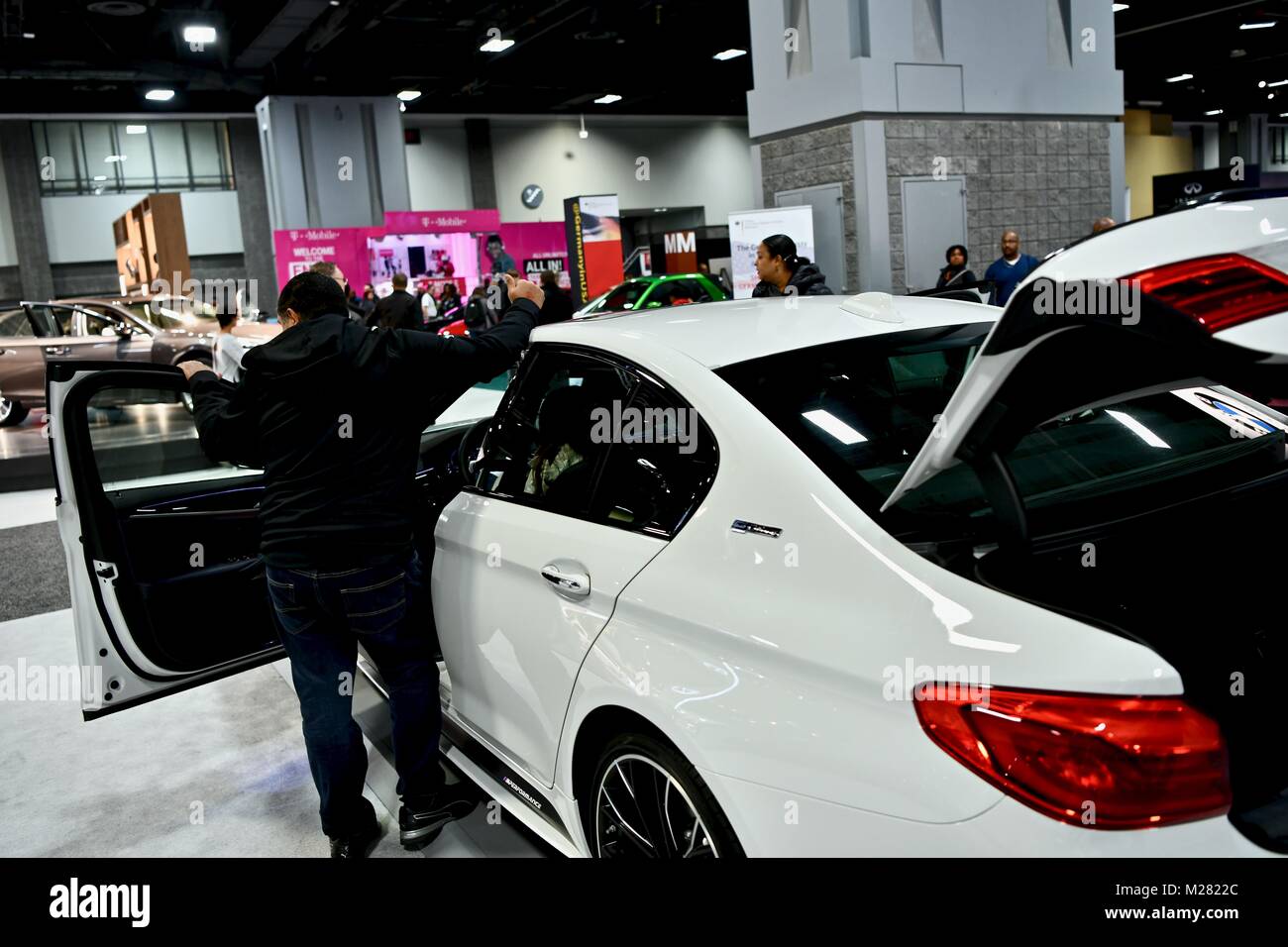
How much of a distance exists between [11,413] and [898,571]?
44.3 feet

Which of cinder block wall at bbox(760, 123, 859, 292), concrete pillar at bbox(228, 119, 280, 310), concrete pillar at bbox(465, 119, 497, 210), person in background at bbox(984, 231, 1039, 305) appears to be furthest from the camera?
concrete pillar at bbox(465, 119, 497, 210)

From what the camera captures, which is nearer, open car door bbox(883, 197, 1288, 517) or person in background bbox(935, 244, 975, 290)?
open car door bbox(883, 197, 1288, 517)

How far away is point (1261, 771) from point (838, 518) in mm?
696

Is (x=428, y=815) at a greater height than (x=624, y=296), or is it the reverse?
(x=624, y=296)

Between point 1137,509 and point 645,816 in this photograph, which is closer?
point 1137,509

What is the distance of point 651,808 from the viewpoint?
198 cm

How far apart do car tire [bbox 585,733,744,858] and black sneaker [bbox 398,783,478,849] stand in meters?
0.75

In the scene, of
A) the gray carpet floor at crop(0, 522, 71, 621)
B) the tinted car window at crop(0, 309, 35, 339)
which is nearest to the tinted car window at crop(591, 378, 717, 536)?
the gray carpet floor at crop(0, 522, 71, 621)

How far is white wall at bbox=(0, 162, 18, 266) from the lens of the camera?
24.0m

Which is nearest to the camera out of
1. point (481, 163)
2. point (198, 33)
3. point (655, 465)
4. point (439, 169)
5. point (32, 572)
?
point (655, 465)

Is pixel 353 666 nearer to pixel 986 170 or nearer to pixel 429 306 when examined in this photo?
→ pixel 986 170

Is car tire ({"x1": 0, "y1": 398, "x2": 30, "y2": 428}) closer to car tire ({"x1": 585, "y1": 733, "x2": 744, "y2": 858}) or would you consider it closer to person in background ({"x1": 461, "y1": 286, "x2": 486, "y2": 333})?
person in background ({"x1": 461, "y1": 286, "x2": 486, "y2": 333})

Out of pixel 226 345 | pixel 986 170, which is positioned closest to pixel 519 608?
pixel 226 345
